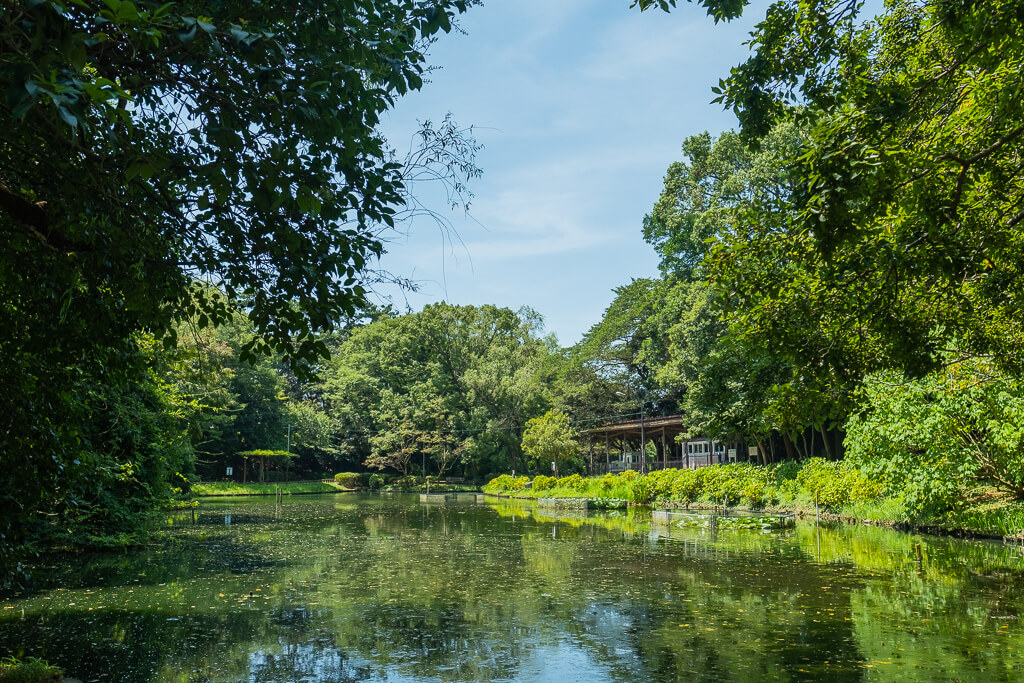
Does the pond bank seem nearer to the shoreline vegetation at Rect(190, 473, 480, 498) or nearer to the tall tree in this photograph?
the shoreline vegetation at Rect(190, 473, 480, 498)

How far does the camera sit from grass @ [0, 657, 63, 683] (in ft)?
17.7

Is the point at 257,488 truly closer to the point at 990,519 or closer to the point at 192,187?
the point at 990,519

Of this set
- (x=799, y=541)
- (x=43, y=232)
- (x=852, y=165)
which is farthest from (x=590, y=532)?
(x=43, y=232)

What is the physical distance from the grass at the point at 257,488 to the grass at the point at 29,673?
35280 millimetres

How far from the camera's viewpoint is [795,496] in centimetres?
2398

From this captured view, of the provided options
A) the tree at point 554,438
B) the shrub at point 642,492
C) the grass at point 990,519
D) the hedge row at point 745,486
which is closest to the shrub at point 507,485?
the tree at point 554,438

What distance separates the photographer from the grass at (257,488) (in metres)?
41.6

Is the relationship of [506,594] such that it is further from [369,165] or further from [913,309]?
[369,165]

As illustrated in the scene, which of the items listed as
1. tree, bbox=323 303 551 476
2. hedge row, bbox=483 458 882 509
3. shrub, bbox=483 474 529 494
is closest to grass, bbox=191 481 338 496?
tree, bbox=323 303 551 476

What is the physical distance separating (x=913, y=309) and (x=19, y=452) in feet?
28.6

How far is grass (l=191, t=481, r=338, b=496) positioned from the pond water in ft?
89.0

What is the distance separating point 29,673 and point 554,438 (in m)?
35.4

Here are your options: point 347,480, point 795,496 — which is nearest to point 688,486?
point 795,496

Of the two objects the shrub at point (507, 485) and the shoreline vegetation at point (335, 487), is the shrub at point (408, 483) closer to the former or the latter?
the shoreline vegetation at point (335, 487)
